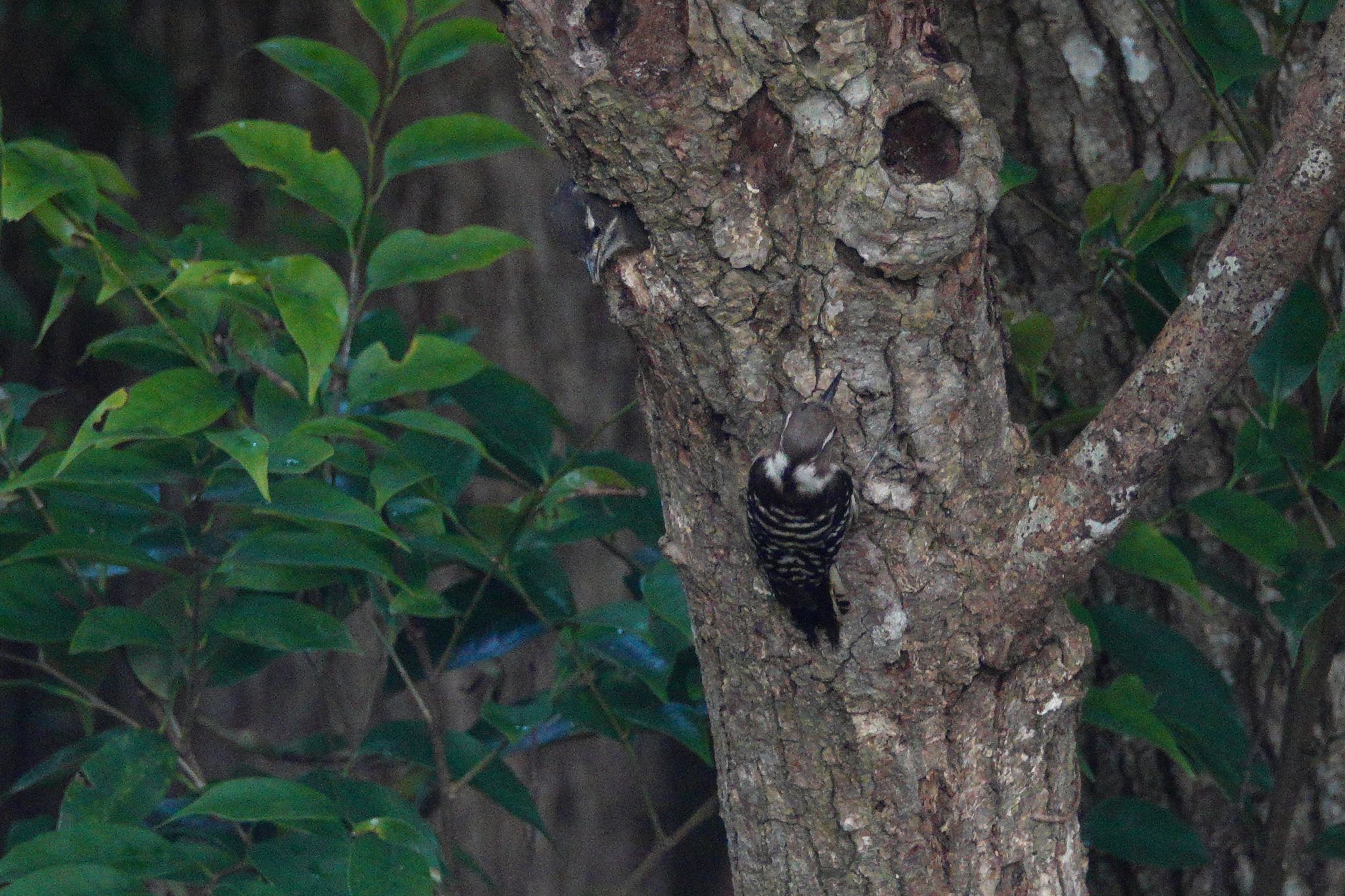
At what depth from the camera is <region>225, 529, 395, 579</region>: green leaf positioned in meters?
1.17

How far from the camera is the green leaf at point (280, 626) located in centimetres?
124

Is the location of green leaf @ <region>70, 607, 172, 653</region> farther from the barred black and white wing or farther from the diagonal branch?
the diagonal branch

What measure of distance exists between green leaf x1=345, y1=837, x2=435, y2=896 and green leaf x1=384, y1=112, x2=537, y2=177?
30.0 inches

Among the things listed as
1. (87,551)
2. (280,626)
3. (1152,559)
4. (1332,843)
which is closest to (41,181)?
(87,551)

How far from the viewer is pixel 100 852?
3.65 ft

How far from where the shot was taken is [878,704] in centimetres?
101

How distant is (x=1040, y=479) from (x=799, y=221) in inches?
12.6

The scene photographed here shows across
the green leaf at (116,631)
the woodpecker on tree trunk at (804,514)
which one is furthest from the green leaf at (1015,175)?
the green leaf at (116,631)

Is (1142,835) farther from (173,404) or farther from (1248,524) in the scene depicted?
(173,404)

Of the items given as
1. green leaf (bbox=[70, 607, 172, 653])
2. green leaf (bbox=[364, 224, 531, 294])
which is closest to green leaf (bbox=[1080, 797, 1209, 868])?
green leaf (bbox=[364, 224, 531, 294])

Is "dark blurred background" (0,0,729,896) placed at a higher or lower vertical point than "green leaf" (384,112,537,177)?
lower

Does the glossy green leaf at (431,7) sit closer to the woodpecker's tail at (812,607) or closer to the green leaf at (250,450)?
the green leaf at (250,450)

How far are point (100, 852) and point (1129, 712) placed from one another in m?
1.03

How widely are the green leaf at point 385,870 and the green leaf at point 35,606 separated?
46cm
